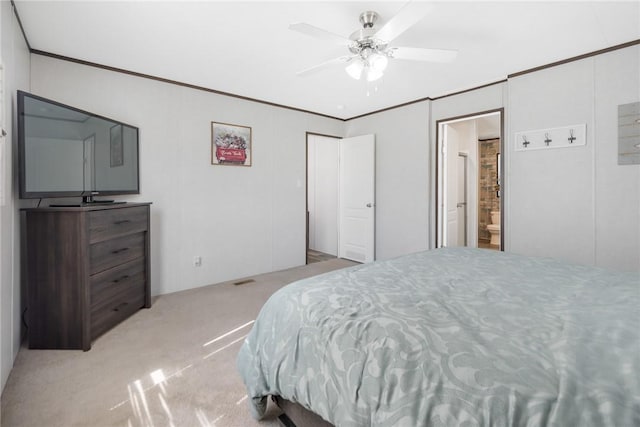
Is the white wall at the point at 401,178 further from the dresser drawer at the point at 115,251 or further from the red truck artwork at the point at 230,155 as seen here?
the dresser drawer at the point at 115,251

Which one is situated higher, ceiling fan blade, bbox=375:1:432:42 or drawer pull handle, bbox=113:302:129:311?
ceiling fan blade, bbox=375:1:432:42

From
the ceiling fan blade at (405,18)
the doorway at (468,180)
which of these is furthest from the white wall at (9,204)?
the doorway at (468,180)

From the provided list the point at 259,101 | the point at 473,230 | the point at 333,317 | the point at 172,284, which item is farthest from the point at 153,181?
the point at 473,230

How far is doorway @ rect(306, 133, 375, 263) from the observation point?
4.89 metres

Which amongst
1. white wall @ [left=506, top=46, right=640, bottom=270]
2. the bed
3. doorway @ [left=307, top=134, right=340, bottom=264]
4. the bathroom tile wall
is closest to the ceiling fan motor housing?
the bed

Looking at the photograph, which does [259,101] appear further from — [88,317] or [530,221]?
[530,221]

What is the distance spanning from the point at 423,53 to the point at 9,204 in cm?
301

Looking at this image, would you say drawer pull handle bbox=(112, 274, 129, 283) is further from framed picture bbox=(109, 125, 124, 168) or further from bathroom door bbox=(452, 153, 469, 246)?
bathroom door bbox=(452, 153, 469, 246)

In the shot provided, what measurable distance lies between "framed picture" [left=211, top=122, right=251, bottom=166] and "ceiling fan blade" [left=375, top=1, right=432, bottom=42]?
2511 millimetres

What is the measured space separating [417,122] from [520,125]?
1300 mm

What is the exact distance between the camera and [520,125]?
327 centimetres

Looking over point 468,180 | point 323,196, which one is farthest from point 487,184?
point 323,196

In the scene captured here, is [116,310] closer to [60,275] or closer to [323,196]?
[60,275]

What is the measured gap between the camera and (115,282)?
259 cm
